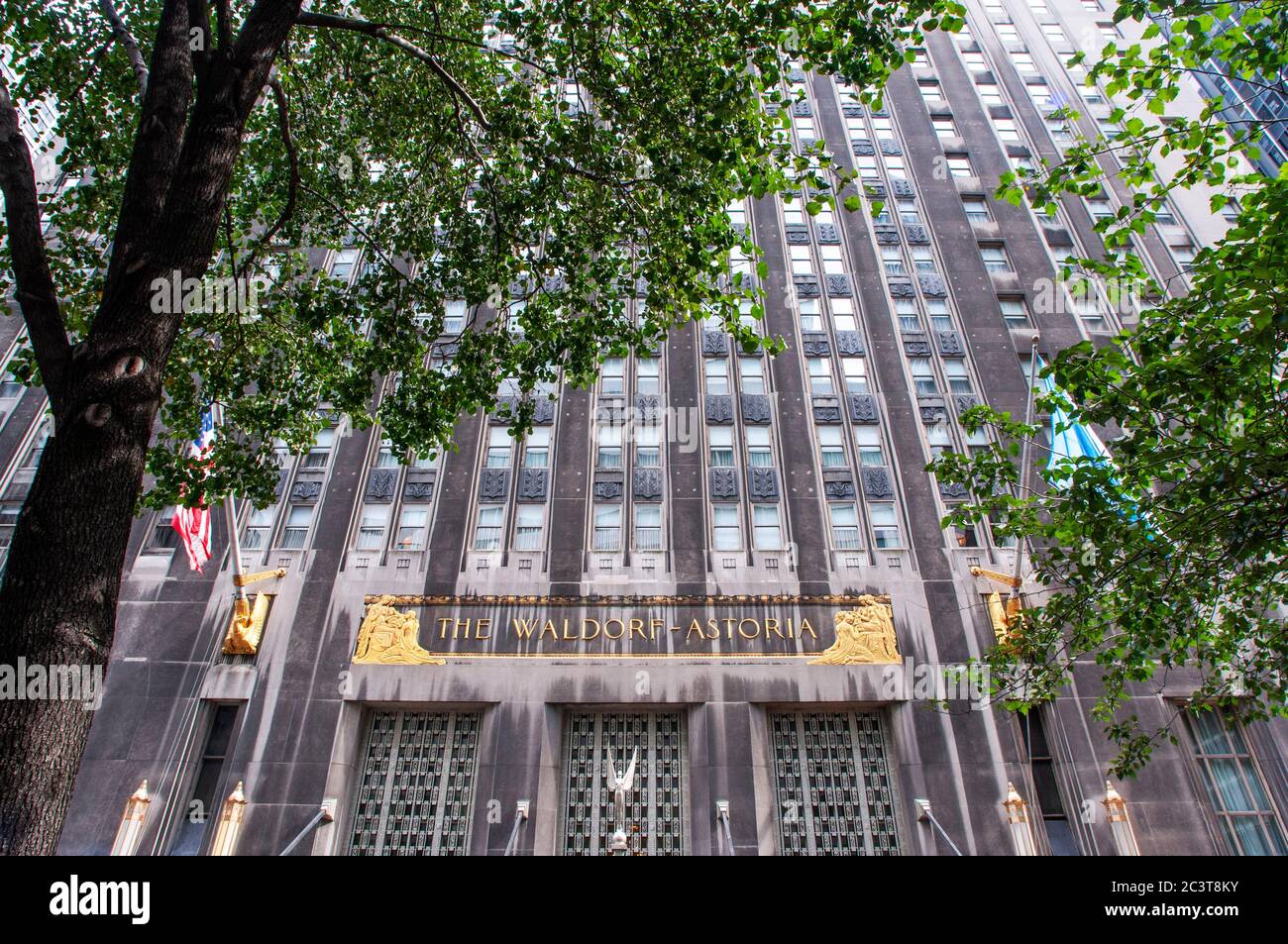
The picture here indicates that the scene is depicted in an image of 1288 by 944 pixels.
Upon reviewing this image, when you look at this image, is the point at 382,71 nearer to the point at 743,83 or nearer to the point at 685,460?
the point at 743,83

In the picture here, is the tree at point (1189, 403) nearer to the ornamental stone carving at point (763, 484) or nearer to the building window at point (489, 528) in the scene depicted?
the ornamental stone carving at point (763, 484)

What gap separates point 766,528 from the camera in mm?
26156

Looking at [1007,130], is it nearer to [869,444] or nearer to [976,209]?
[976,209]

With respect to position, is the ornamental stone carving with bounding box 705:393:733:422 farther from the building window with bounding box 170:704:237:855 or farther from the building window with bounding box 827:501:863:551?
the building window with bounding box 170:704:237:855

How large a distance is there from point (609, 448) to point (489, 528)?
17.6ft

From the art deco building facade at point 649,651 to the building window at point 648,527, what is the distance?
10 centimetres

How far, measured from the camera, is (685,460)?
91.1 feet

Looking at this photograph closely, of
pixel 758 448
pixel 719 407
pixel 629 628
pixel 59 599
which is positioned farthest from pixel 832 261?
pixel 59 599

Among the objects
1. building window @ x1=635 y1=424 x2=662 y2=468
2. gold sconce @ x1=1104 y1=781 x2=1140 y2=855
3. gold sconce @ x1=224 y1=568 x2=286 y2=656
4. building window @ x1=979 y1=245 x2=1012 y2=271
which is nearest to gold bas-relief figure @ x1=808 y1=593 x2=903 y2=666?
gold sconce @ x1=1104 y1=781 x2=1140 y2=855

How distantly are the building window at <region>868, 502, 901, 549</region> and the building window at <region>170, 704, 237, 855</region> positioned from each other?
21366mm

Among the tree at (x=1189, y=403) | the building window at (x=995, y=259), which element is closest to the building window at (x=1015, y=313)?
the building window at (x=995, y=259)
